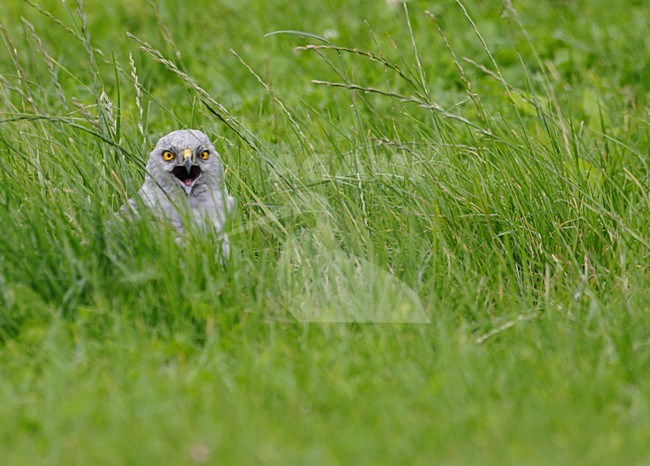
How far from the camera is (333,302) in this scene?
13.8ft

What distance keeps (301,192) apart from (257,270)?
58 cm

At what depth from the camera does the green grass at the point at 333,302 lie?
11.1 ft

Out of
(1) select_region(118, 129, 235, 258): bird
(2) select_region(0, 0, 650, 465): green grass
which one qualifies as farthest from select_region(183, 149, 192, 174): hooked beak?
(2) select_region(0, 0, 650, 465): green grass

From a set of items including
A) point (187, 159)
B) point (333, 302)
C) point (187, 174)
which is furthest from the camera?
point (187, 174)

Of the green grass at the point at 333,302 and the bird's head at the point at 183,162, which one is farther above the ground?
the bird's head at the point at 183,162

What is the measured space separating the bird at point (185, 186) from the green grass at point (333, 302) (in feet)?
0.32

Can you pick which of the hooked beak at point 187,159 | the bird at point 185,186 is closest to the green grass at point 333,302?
the bird at point 185,186

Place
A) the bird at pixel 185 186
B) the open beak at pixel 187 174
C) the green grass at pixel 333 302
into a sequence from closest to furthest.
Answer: the green grass at pixel 333 302, the bird at pixel 185 186, the open beak at pixel 187 174

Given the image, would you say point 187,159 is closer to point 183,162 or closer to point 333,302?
point 183,162

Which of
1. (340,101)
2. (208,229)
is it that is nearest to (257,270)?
(208,229)

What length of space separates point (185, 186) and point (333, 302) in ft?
2.73

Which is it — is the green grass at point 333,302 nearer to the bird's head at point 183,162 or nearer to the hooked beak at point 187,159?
the bird's head at point 183,162

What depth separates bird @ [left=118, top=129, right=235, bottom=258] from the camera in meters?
4.41

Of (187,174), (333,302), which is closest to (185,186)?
(187,174)
